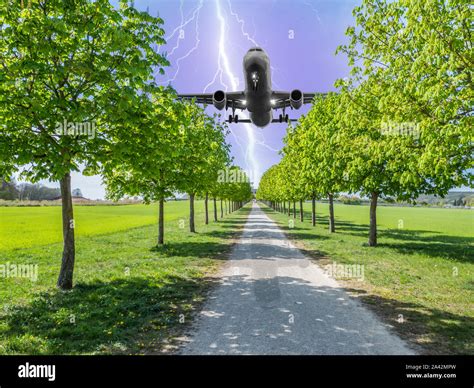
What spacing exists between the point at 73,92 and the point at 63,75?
2.48 ft

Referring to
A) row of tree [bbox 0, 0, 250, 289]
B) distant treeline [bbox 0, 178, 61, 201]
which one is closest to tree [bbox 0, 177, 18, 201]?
distant treeline [bbox 0, 178, 61, 201]

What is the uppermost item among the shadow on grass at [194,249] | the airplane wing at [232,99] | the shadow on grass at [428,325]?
the airplane wing at [232,99]

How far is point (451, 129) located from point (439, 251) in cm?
1379

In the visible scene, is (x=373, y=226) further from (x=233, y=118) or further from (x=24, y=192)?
(x=24, y=192)

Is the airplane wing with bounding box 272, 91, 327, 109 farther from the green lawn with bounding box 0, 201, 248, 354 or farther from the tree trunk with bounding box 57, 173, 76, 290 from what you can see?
the tree trunk with bounding box 57, 173, 76, 290

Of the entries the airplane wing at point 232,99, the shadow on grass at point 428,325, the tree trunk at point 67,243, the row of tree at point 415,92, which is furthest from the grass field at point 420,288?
the airplane wing at point 232,99

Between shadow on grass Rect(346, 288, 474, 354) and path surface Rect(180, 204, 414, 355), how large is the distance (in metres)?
0.45

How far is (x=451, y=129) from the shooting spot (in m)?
6.67

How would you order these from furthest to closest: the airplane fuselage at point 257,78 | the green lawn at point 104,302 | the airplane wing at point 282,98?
the airplane wing at point 282,98
the airplane fuselage at point 257,78
the green lawn at point 104,302

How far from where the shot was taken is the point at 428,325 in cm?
686

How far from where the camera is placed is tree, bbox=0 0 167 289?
23.1 ft

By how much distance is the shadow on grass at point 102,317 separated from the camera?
19.2 ft

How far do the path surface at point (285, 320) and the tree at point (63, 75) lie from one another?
5556 millimetres

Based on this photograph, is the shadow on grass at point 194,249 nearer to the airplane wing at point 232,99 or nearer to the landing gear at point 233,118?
the landing gear at point 233,118
